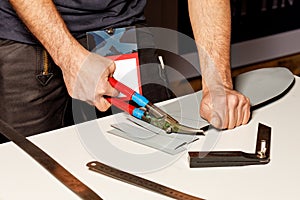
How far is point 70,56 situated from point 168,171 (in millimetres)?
311

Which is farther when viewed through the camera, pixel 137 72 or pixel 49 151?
pixel 137 72

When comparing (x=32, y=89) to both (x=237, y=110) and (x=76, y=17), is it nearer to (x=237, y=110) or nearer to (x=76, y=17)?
(x=76, y=17)

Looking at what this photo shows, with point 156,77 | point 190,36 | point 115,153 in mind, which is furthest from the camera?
point 190,36

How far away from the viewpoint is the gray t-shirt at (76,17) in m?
1.25

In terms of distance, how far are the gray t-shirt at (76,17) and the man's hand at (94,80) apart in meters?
0.23

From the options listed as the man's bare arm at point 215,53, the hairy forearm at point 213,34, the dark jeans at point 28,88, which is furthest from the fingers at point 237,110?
the dark jeans at point 28,88

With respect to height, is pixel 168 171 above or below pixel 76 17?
below

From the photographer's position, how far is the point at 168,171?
90 cm

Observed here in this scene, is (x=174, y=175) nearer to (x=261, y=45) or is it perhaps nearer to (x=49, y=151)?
(x=49, y=151)

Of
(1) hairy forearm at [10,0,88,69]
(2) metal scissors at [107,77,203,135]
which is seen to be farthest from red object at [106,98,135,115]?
(1) hairy forearm at [10,0,88,69]

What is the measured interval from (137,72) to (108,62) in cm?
12

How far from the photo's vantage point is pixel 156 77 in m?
1.36

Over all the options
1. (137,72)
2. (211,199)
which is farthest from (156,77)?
(211,199)

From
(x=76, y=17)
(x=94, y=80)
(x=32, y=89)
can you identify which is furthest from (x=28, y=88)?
(x=94, y=80)
